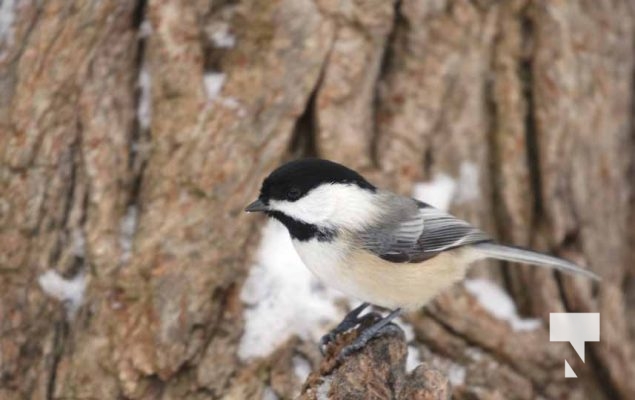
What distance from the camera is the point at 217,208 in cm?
396

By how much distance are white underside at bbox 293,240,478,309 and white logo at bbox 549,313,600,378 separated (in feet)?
4.33

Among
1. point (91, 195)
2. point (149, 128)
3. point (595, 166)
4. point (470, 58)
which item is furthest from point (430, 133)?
point (91, 195)

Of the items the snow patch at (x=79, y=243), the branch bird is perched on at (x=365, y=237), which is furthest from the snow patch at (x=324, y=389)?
the snow patch at (x=79, y=243)

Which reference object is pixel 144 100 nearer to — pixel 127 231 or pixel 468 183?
pixel 127 231

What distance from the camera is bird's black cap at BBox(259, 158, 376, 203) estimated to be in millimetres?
2990

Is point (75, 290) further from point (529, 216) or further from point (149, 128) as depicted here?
point (529, 216)

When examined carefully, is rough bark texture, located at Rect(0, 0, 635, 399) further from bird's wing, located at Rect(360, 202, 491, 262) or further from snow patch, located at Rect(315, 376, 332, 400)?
bird's wing, located at Rect(360, 202, 491, 262)

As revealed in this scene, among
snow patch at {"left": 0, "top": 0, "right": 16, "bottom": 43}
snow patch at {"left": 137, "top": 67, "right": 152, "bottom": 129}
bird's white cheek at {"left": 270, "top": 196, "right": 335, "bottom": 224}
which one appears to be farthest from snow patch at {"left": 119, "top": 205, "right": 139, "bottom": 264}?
bird's white cheek at {"left": 270, "top": 196, "right": 335, "bottom": 224}

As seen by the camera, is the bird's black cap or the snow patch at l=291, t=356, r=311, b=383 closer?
the bird's black cap

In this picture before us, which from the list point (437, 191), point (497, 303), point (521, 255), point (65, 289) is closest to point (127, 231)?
point (65, 289)

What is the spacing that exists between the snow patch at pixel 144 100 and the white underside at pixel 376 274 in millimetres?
1216

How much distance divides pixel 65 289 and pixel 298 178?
1.33m

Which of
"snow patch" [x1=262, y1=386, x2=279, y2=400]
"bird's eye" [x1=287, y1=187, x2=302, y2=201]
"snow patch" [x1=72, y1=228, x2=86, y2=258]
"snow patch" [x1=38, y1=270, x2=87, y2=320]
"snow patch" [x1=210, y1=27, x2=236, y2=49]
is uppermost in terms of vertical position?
"bird's eye" [x1=287, y1=187, x2=302, y2=201]

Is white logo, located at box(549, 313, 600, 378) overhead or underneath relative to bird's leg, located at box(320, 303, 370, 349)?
underneath
